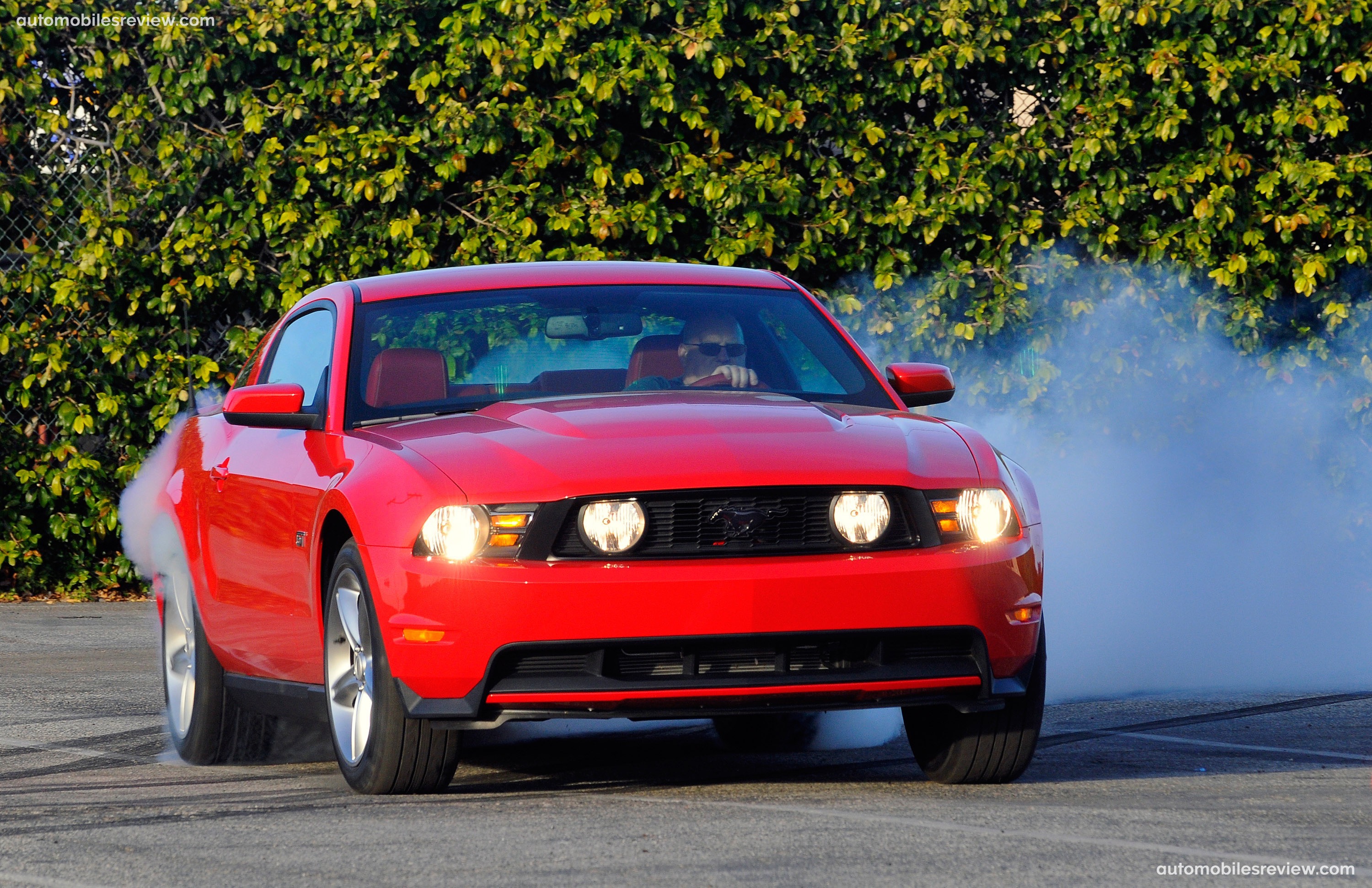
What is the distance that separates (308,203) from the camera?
12234mm

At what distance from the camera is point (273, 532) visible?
6211mm

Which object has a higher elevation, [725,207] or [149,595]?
[725,207]

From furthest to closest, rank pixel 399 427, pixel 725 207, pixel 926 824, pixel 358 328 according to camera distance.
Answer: pixel 725 207 → pixel 358 328 → pixel 399 427 → pixel 926 824

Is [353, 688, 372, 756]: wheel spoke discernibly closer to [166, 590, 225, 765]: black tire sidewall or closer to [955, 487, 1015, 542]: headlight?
[166, 590, 225, 765]: black tire sidewall

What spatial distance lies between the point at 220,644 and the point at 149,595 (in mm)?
6194

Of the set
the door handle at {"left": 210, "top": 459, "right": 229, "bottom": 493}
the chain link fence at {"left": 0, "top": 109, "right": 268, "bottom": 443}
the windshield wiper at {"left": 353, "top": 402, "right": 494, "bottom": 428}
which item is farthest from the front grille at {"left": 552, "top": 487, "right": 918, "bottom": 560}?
the chain link fence at {"left": 0, "top": 109, "right": 268, "bottom": 443}

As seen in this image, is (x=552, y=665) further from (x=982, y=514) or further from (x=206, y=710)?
(x=206, y=710)

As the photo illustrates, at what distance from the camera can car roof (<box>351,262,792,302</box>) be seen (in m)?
6.69

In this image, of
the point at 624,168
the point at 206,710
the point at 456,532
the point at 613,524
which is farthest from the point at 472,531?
the point at 624,168

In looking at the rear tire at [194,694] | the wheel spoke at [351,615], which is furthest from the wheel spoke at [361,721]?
the rear tire at [194,694]

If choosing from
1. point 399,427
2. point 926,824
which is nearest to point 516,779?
point 399,427

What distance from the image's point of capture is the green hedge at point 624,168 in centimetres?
1207

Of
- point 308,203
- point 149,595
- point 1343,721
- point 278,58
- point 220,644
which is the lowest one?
point 149,595

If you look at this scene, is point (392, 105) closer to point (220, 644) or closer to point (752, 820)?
point (220, 644)
